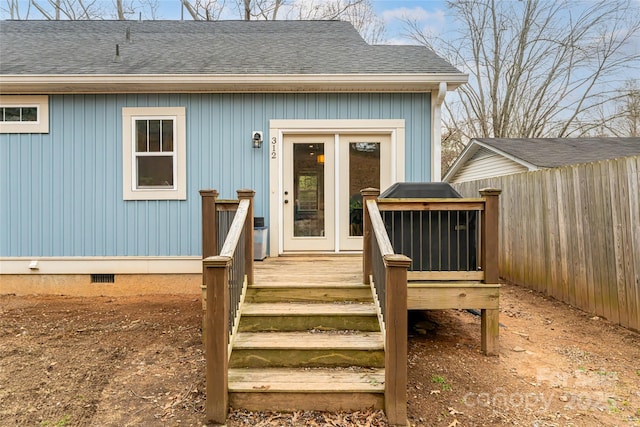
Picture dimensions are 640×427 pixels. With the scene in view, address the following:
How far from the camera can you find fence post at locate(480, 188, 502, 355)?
3367mm

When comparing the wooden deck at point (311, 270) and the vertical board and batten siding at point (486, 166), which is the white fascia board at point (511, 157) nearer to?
the vertical board and batten siding at point (486, 166)

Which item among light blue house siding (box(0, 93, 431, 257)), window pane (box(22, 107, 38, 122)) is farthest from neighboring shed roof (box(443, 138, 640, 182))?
window pane (box(22, 107, 38, 122))

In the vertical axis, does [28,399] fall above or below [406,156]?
below

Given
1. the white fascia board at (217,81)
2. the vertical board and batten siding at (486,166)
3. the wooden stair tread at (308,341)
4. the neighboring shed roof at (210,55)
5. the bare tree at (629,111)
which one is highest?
the bare tree at (629,111)

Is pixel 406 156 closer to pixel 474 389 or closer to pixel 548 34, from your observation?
pixel 474 389

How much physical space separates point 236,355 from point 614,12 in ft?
61.7

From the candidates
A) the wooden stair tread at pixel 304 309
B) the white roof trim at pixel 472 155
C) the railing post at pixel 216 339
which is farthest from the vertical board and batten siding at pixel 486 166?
the railing post at pixel 216 339

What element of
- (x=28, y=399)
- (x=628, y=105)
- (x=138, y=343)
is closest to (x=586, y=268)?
(x=138, y=343)

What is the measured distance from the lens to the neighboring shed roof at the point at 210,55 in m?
5.25

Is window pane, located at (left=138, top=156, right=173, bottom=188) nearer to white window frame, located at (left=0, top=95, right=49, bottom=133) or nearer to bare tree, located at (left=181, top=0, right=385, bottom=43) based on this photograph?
white window frame, located at (left=0, top=95, right=49, bottom=133)

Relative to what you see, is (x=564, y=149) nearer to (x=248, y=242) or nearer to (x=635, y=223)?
(x=635, y=223)

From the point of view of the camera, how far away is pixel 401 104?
5.32m

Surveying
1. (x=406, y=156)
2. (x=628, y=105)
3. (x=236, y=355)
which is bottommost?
(x=236, y=355)

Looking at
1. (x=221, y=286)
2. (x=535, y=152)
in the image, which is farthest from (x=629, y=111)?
(x=221, y=286)
